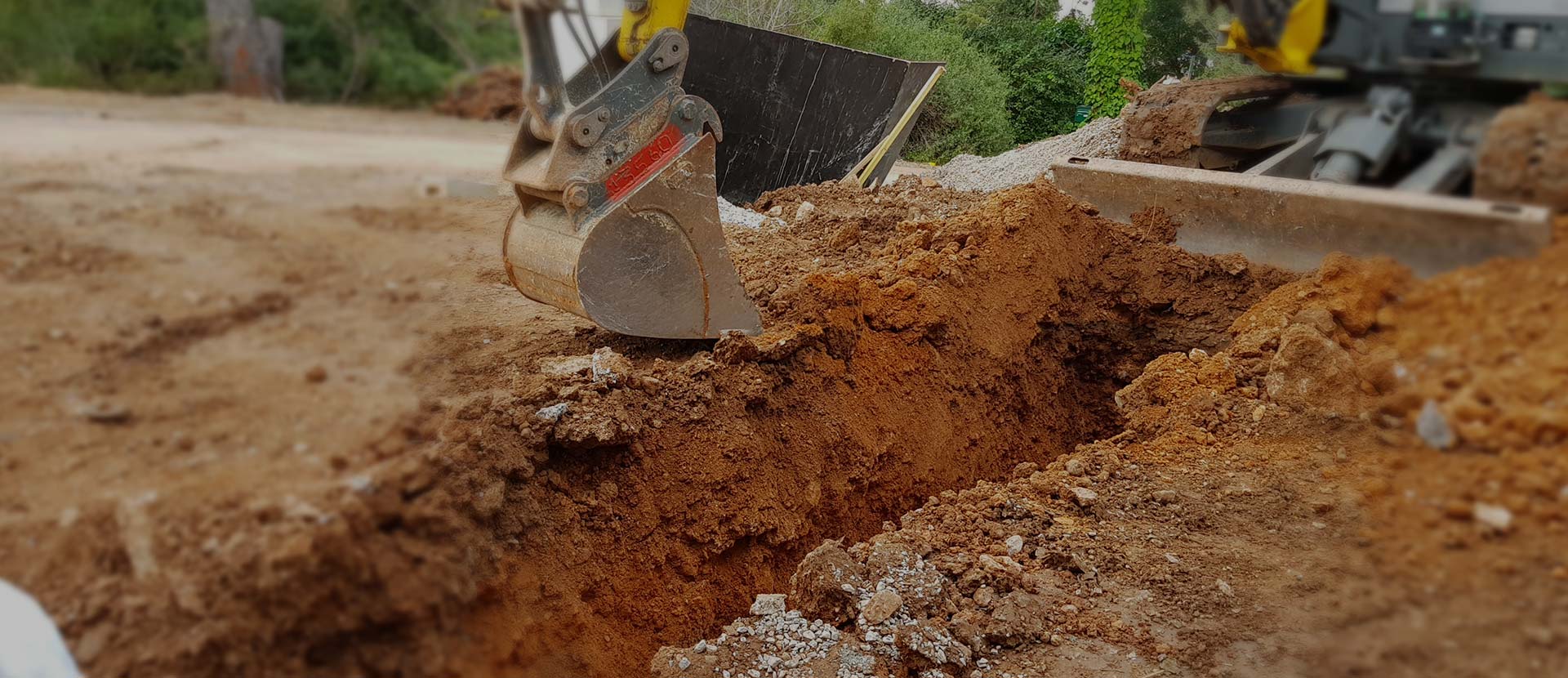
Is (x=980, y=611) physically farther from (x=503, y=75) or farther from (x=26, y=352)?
(x=26, y=352)

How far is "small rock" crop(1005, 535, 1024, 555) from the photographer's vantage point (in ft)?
9.79

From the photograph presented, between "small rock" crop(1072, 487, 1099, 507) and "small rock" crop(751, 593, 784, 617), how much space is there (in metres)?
0.93

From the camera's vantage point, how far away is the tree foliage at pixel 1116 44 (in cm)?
382

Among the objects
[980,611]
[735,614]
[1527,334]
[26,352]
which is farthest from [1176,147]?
[26,352]

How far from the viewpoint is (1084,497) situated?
10.4 feet

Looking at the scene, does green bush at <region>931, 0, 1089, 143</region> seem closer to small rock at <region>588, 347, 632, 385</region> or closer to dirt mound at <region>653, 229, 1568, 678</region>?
dirt mound at <region>653, 229, 1568, 678</region>

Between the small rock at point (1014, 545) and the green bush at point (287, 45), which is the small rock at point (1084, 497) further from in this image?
the green bush at point (287, 45)

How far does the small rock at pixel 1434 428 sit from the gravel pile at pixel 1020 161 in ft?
23.9

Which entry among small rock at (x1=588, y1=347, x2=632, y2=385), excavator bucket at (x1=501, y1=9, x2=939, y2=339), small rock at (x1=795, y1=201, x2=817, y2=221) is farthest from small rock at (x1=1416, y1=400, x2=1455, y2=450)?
small rock at (x1=795, y1=201, x2=817, y2=221)

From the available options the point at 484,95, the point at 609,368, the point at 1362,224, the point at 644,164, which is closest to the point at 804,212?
the point at 644,164

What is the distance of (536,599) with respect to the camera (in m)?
2.75

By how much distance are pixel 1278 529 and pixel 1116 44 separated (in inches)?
123

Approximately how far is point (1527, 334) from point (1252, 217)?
1338mm

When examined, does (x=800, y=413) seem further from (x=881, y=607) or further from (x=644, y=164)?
(x=881, y=607)
